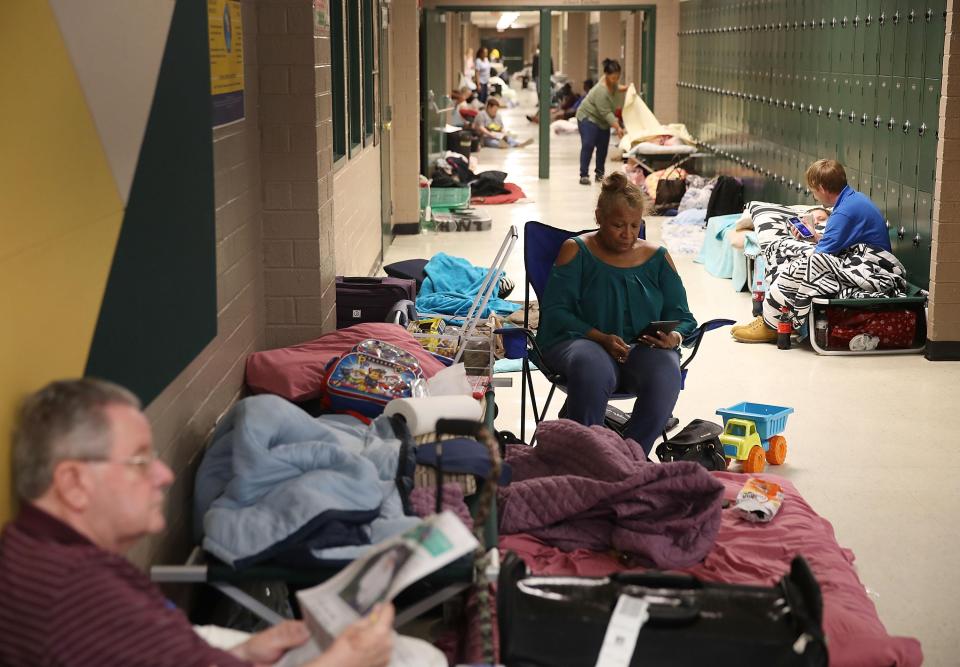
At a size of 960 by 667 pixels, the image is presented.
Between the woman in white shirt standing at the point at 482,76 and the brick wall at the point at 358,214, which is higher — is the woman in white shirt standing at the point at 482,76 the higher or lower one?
the higher one

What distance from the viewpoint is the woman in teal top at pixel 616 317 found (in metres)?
4.61

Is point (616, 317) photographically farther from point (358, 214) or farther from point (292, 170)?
point (358, 214)

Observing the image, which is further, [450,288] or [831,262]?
[450,288]

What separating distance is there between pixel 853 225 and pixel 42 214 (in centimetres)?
550

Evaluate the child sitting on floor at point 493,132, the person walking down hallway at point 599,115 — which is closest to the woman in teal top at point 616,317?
the person walking down hallway at point 599,115

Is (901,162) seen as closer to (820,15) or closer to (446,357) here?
(820,15)

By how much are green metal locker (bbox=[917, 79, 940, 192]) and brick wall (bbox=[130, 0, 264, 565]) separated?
394cm

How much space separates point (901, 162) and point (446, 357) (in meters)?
3.57

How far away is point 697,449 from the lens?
486cm

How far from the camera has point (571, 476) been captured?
11.8 ft

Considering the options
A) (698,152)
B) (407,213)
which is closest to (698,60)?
(698,152)

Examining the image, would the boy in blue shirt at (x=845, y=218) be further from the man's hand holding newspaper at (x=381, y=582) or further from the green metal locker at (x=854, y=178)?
the man's hand holding newspaper at (x=381, y=582)

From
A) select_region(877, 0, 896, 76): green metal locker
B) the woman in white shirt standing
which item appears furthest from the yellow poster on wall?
the woman in white shirt standing

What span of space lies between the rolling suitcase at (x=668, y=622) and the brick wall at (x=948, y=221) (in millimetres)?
4368
